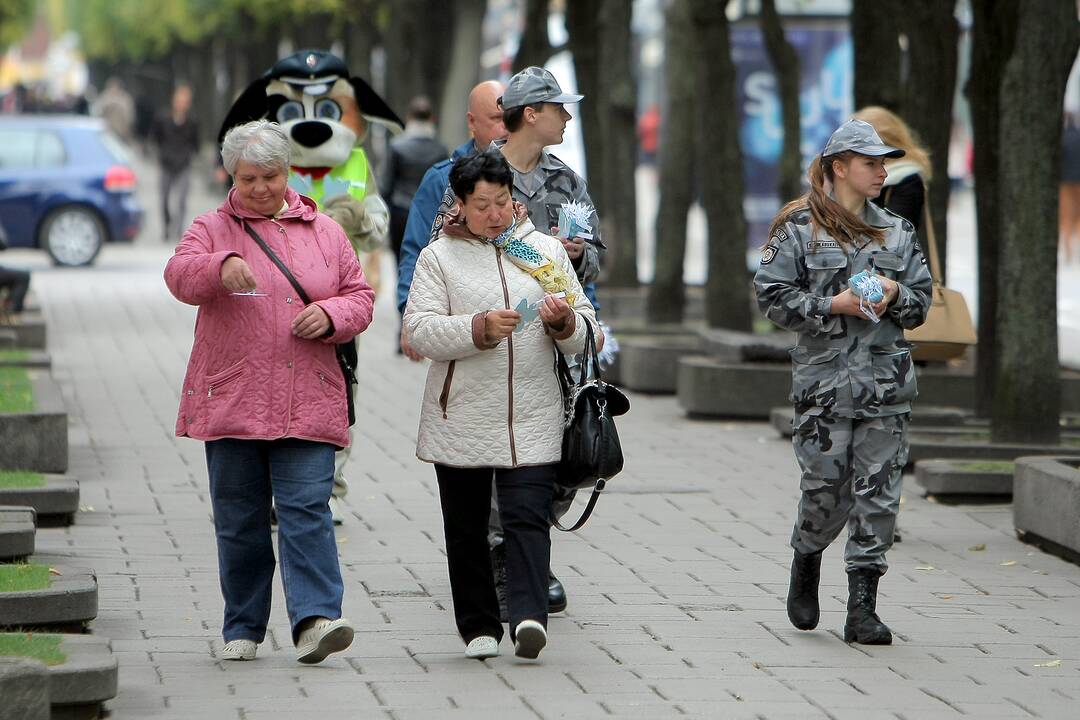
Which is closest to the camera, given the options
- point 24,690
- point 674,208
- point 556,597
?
point 24,690

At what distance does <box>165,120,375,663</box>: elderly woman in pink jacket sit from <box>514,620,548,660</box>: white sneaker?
1.70 ft

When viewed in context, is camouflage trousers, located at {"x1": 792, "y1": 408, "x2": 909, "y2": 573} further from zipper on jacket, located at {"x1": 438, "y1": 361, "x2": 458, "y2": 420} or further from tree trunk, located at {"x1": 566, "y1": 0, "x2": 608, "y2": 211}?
tree trunk, located at {"x1": 566, "y1": 0, "x2": 608, "y2": 211}

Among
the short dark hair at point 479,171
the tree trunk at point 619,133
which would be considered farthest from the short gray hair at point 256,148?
the tree trunk at point 619,133

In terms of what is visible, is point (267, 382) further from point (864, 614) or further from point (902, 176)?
point (902, 176)

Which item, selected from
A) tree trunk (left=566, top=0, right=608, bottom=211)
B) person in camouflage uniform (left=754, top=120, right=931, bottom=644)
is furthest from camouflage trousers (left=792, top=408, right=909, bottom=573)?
tree trunk (left=566, top=0, right=608, bottom=211)

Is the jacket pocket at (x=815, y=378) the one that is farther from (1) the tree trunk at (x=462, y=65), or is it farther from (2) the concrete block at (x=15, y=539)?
(1) the tree trunk at (x=462, y=65)

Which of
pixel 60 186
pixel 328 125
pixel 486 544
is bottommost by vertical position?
pixel 486 544

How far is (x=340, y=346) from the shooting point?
254 inches

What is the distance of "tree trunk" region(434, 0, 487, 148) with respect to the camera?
26.8 metres

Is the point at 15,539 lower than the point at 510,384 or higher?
lower

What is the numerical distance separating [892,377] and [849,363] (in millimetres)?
143

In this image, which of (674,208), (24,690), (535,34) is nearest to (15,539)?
(24,690)

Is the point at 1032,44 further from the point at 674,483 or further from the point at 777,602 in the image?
the point at 777,602

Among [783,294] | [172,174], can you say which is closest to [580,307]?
[783,294]
